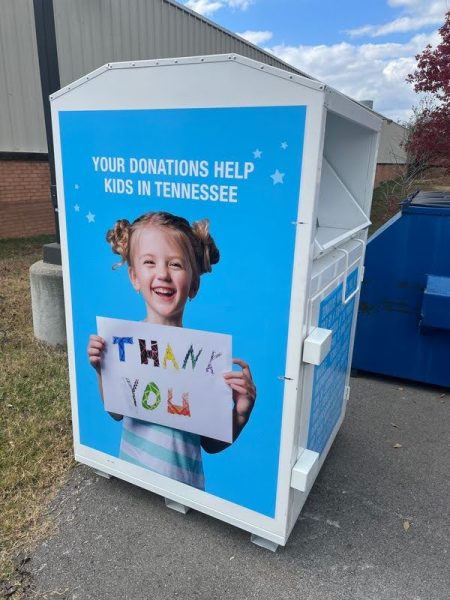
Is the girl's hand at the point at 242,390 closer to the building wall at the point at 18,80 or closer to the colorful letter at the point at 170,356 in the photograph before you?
the colorful letter at the point at 170,356

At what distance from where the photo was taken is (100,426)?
2.44 m

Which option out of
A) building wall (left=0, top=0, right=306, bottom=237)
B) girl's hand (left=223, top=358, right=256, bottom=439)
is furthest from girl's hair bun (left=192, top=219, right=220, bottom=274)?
building wall (left=0, top=0, right=306, bottom=237)

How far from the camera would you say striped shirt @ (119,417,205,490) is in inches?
86.2

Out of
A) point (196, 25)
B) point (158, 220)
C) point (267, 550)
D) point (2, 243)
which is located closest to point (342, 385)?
point (267, 550)

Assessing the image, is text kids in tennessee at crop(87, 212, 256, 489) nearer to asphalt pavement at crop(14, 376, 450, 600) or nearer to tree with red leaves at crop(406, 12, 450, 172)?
asphalt pavement at crop(14, 376, 450, 600)

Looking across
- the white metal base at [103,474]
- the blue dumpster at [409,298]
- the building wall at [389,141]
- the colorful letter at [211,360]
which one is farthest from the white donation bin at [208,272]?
the building wall at [389,141]

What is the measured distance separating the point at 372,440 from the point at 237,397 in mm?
1566

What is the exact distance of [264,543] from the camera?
2164 millimetres

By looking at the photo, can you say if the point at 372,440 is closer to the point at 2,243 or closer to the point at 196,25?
the point at 2,243

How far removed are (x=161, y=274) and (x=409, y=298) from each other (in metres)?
2.42

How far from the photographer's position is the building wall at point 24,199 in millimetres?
8891

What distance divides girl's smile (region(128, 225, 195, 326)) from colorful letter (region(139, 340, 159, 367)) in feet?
0.40

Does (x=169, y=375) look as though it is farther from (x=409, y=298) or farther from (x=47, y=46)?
(x=47, y=46)

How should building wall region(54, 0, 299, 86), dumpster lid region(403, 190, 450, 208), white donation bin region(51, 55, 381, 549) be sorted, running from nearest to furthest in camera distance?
1. white donation bin region(51, 55, 381, 549)
2. dumpster lid region(403, 190, 450, 208)
3. building wall region(54, 0, 299, 86)
